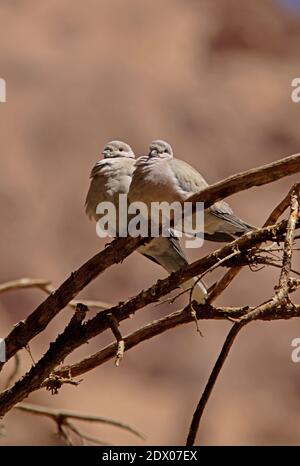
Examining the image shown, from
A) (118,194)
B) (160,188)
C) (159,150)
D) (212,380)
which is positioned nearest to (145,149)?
(118,194)

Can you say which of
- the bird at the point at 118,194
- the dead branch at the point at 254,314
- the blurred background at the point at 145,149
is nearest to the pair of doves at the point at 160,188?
the bird at the point at 118,194

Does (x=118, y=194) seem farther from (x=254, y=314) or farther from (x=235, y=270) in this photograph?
(x=254, y=314)

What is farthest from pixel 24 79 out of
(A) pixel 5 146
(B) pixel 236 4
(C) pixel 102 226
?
(C) pixel 102 226

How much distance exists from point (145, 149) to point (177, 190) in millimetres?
5143

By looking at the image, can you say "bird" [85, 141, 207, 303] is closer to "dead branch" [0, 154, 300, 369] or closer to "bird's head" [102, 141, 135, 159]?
"bird's head" [102, 141, 135, 159]

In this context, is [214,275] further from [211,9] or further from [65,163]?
[211,9]

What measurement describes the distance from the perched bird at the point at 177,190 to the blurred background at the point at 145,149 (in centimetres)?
440

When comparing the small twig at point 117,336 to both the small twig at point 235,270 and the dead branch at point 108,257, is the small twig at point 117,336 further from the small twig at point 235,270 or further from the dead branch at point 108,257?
the small twig at point 235,270

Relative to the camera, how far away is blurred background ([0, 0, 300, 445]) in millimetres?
7227

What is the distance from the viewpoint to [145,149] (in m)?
7.80

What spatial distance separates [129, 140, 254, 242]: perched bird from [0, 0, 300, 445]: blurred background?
4.40 meters

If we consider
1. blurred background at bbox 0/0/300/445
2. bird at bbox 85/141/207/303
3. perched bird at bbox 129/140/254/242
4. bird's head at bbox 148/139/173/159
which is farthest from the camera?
blurred background at bbox 0/0/300/445

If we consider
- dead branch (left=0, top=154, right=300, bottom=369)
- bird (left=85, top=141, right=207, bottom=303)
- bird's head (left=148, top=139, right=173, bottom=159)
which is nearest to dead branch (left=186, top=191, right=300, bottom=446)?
dead branch (left=0, top=154, right=300, bottom=369)

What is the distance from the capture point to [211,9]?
30.9 ft
